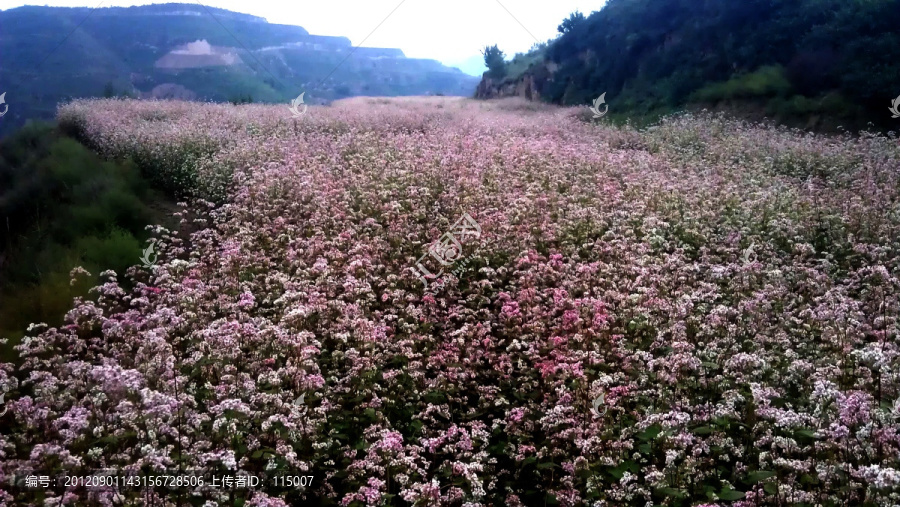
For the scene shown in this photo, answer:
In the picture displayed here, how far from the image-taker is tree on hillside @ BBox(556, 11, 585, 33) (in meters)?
33.1

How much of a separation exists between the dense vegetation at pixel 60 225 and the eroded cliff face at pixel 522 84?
24911 mm

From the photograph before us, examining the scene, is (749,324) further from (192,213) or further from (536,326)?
(192,213)

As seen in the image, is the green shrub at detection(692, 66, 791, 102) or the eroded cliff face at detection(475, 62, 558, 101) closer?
the green shrub at detection(692, 66, 791, 102)

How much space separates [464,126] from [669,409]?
13424 millimetres

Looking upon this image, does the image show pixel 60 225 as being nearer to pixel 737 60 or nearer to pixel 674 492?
pixel 674 492

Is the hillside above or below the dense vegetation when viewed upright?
above

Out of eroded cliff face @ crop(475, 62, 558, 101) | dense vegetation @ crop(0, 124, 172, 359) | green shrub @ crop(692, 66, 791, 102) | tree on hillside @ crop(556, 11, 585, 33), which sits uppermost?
tree on hillside @ crop(556, 11, 585, 33)

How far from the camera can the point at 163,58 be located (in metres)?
20.6

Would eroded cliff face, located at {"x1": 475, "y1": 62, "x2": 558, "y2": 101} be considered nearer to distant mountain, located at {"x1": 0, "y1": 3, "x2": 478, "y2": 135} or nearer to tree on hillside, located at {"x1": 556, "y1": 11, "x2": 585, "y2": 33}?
tree on hillside, located at {"x1": 556, "y1": 11, "x2": 585, "y2": 33}

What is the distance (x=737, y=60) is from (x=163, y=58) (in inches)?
829

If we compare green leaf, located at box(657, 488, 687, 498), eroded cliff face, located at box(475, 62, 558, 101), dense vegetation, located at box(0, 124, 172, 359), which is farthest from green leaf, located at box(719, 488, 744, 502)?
eroded cliff face, located at box(475, 62, 558, 101)

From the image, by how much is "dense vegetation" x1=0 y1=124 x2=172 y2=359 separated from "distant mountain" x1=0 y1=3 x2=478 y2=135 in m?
3.12

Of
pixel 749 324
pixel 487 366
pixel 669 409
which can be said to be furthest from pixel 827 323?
pixel 487 366

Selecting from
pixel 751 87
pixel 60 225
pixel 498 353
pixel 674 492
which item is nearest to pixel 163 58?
pixel 60 225
